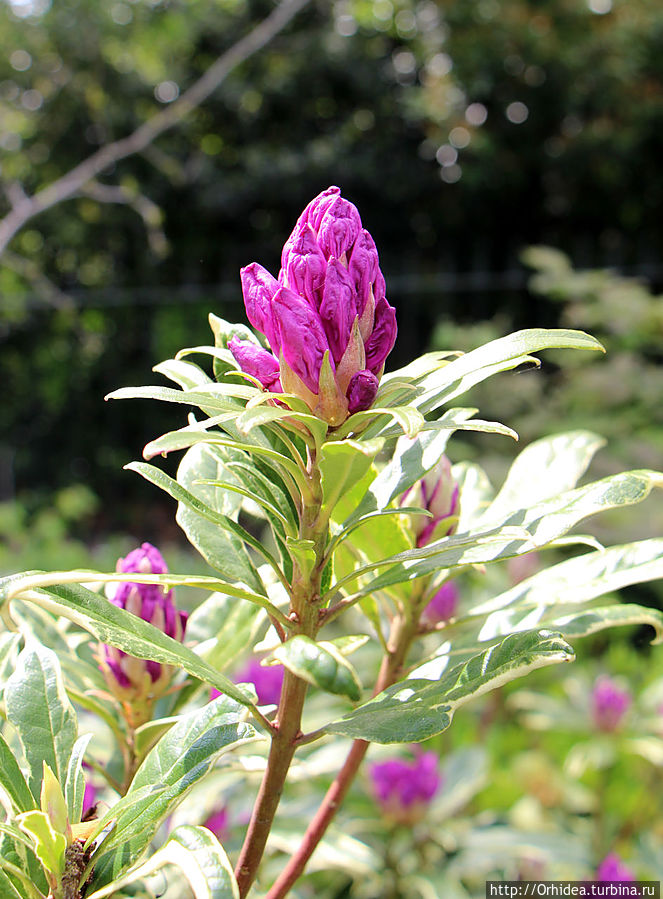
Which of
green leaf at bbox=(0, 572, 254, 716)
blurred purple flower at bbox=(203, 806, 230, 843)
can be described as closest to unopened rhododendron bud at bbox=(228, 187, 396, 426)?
green leaf at bbox=(0, 572, 254, 716)

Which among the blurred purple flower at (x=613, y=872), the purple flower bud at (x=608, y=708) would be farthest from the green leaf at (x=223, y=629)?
the purple flower bud at (x=608, y=708)

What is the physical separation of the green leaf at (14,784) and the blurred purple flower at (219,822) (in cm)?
59

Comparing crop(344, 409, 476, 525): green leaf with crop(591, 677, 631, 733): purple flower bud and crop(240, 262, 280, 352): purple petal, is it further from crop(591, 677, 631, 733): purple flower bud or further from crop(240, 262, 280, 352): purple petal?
crop(591, 677, 631, 733): purple flower bud

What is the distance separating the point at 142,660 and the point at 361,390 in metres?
0.24

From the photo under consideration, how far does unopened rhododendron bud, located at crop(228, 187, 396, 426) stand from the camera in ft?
1.10

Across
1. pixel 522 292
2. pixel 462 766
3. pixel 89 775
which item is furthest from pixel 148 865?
pixel 522 292

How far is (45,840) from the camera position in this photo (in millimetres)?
333

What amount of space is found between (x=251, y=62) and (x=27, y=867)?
6.77 meters

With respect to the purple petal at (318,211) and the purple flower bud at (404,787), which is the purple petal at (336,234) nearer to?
the purple petal at (318,211)

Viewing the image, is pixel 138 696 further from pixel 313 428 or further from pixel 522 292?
pixel 522 292

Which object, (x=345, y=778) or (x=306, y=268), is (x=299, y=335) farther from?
(x=345, y=778)

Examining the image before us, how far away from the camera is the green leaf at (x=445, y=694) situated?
32cm

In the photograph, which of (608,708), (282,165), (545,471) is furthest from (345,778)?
(282,165)

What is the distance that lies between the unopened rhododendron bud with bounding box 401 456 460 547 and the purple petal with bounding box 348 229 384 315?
0.64ft
